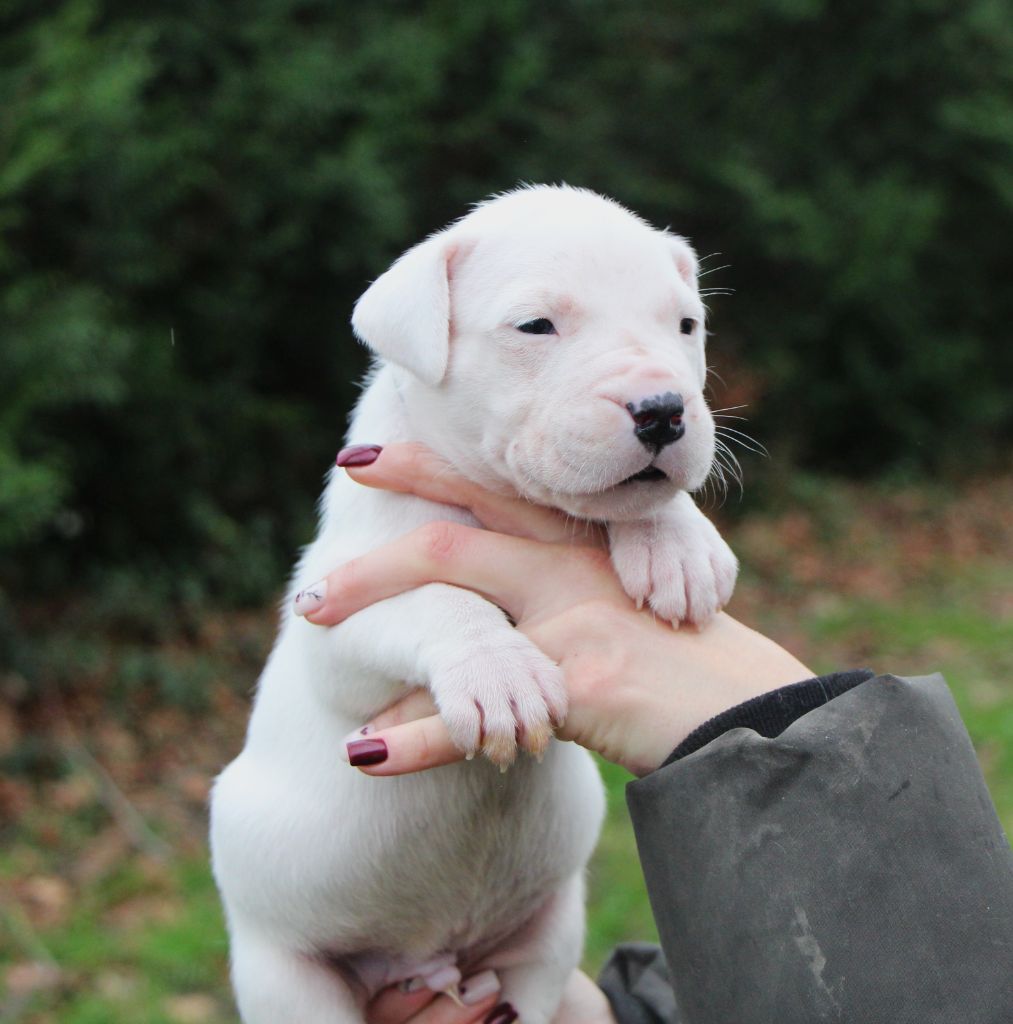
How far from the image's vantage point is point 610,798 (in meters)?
6.34

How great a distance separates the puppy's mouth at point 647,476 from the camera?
86.4 inches

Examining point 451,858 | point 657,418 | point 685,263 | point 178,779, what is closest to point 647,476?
point 657,418

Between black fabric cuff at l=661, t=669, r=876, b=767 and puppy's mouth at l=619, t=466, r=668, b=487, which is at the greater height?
puppy's mouth at l=619, t=466, r=668, b=487

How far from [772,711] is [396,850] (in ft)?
2.90

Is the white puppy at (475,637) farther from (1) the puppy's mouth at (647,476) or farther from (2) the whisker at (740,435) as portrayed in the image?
(2) the whisker at (740,435)

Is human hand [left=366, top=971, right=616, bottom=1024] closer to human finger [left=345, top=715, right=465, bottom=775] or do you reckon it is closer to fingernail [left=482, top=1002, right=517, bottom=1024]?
fingernail [left=482, top=1002, right=517, bottom=1024]

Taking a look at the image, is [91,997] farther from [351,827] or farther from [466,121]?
[466,121]

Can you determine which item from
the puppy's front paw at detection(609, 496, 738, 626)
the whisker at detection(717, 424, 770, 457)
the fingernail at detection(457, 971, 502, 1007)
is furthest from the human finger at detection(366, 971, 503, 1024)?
the whisker at detection(717, 424, 770, 457)

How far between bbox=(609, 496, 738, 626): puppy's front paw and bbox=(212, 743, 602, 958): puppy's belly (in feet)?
1.63

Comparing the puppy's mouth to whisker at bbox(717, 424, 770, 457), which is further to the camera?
whisker at bbox(717, 424, 770, 457)

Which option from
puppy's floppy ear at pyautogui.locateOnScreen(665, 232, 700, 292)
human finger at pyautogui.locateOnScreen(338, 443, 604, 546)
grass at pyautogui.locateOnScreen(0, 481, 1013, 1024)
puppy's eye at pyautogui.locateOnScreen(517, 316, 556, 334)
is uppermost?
puppy's eye at pyautogui.locateOnScreen(517, 316, 556, 334)

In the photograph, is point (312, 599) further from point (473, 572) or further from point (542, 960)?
point (542, 960)

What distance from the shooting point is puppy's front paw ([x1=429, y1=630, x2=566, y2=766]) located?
2055mm

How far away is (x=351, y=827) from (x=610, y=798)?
394cm
